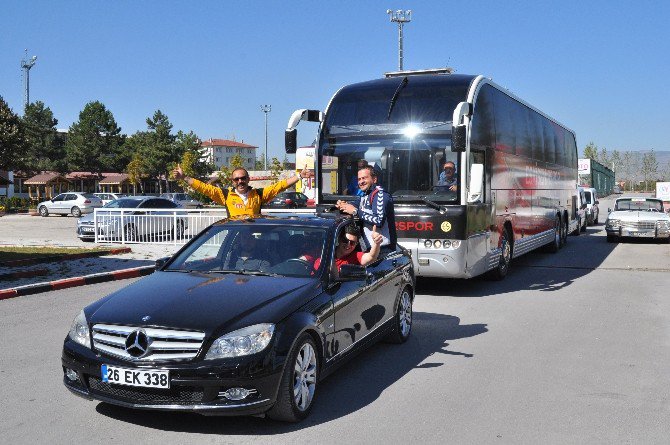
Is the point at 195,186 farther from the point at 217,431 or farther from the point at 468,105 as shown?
the point at 217,431

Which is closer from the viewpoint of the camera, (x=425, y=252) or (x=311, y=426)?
(x=311, y=426)

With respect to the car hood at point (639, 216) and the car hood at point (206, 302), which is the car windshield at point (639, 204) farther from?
the car hood at point (206, 302)

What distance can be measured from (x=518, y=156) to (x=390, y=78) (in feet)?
11.9

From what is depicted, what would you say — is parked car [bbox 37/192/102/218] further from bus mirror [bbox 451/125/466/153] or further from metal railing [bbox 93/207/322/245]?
bus mirror [bbox 451/125/466/153]

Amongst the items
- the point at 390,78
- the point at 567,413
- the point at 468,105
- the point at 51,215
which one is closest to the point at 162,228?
the point at 390,78

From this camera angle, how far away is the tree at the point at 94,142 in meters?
83.9

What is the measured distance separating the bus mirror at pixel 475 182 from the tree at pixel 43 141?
8636 centimetres

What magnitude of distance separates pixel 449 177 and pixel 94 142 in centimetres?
8208

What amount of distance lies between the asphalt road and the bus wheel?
2.14 meters

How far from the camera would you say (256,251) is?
5875 millimetres

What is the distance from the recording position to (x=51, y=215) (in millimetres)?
45688

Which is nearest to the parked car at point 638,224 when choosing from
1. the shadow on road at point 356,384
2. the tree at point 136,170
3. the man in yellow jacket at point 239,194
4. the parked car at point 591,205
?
the parked car at point 591,205

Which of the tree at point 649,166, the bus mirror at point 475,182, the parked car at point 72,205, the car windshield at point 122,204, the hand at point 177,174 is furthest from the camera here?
the tree at point 649,166

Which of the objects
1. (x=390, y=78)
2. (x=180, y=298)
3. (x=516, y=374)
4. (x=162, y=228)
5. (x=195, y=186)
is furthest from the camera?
(x=162, y=228)
